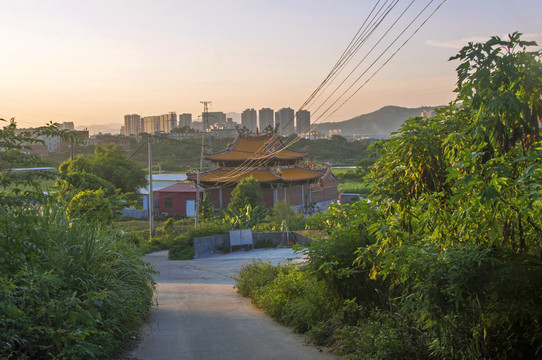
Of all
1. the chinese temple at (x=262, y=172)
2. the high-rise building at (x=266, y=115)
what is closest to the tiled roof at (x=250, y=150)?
the chinese temple at (x=262, y=172)

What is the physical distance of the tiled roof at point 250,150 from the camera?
1764 inches

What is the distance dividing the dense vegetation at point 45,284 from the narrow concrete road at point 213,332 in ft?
2.25

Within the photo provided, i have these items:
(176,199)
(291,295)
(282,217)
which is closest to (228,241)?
(282,217)

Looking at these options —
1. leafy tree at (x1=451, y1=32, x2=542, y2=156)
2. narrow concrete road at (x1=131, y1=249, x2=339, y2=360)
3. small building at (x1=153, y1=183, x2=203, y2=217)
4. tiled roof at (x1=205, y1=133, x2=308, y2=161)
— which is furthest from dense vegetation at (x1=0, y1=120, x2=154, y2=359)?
small building at (x1=153, y1=183, x2=203, y2=217)

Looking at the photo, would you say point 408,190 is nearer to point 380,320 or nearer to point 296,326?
point 380,320

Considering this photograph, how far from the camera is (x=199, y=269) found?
2114 cm

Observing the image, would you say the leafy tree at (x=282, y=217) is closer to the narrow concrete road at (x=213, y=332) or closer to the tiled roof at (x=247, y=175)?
the tiled roof at (x=247, y=175)

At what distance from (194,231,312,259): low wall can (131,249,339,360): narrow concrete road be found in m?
→ 11.2

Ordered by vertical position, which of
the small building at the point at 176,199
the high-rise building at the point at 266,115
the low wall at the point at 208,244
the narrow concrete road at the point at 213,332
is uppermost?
the high-rise building at the point at 266,115

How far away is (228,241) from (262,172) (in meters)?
17.7

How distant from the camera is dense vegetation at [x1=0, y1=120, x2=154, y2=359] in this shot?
488 centimetres

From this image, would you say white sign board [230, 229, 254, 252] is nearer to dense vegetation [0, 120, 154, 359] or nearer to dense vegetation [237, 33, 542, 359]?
dense vegetation [237, 33, 542, 359]

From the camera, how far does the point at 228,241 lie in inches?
1074

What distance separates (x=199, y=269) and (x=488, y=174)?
1752 centimetres
